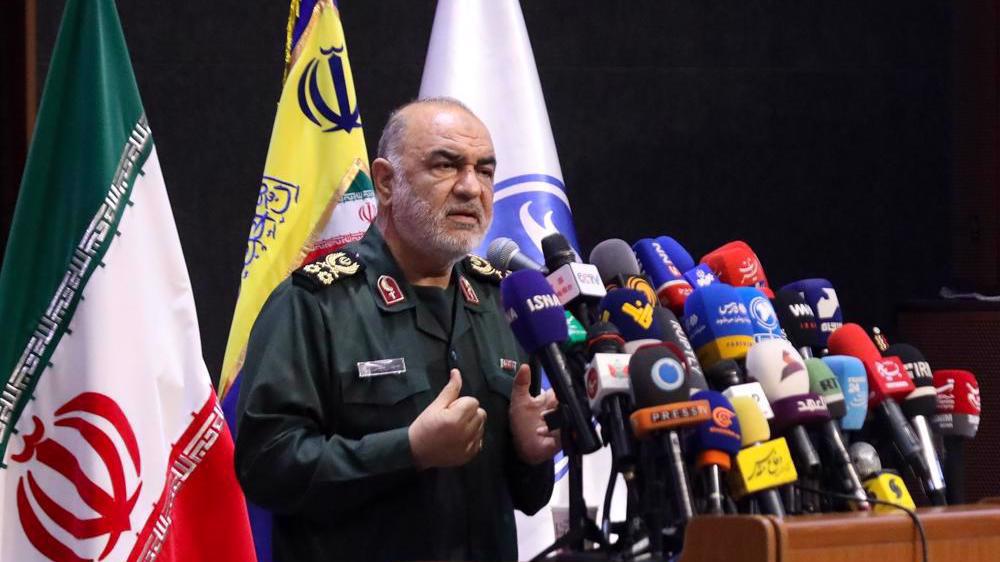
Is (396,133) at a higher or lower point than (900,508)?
higher

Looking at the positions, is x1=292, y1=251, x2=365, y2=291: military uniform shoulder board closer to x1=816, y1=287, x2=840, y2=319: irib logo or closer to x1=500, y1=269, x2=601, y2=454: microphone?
x1=500, y1=269, x2=601, y2=454: microphone

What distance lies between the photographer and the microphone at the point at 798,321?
6.39ft

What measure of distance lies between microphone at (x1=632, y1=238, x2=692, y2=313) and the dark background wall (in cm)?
193

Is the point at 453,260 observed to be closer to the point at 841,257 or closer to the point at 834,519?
the point at 834,519

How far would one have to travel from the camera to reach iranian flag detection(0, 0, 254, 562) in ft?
8.05

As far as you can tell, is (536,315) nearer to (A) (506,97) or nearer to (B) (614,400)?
(B) (614,400)

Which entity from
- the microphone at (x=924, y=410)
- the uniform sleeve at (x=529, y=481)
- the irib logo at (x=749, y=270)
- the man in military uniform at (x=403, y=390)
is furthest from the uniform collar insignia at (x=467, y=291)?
the microphone at (x=924, y=410)

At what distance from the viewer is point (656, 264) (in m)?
1.99

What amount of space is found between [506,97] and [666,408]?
1.96m

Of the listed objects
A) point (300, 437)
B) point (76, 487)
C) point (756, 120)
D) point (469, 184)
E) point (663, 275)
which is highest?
point (756, 120)

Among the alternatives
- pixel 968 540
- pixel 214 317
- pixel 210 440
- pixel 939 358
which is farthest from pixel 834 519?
pixel 214 317

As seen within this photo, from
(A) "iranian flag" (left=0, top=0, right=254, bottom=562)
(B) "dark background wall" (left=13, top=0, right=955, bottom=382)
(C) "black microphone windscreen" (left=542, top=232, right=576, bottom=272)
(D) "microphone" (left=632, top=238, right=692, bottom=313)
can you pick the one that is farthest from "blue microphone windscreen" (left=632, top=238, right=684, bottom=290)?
(B) "dark background wall" (left=13, top=0, right=955, bottom=382)

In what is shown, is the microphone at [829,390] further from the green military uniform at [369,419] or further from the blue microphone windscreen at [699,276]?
the green military uniform at [369,419]

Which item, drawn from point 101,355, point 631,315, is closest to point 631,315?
point 631,315
